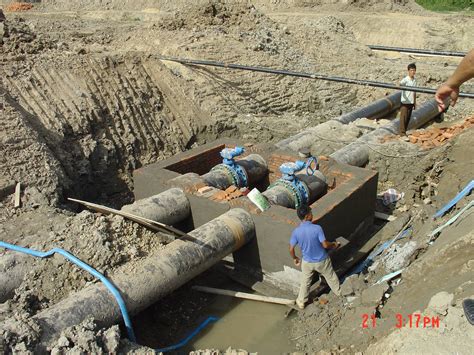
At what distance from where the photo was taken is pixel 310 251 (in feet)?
17.7

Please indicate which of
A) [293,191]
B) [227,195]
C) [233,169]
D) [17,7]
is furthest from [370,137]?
[17,7]

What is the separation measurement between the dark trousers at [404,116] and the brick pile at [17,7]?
78.6ft

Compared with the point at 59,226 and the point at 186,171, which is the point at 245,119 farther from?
the point at 59,226

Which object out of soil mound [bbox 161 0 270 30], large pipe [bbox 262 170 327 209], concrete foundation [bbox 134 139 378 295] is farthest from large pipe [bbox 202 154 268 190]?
soil mound [bbox 161 0 270 30]

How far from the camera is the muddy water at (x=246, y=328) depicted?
5.48 m

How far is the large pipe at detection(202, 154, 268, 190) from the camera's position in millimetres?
7121

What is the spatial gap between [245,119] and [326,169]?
3465mm

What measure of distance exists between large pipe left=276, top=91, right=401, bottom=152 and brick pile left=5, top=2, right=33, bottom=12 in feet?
74.0

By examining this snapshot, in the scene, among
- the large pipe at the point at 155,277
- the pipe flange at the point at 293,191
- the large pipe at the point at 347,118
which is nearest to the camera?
the large pipe at the point at 155,277

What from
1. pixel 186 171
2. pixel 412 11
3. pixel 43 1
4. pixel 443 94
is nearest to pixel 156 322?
pixel 186 171

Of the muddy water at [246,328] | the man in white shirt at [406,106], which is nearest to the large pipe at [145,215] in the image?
the muddy water at [246,328]

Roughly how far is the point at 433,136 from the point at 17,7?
25.7 metres

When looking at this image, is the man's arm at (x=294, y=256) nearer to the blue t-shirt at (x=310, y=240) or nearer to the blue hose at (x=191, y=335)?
the blue t-shirt at (x=310, y=240)

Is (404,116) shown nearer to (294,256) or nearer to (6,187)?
(294,256)
